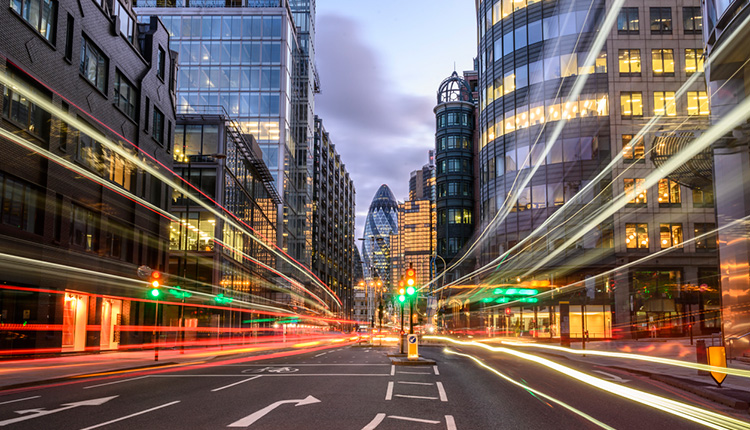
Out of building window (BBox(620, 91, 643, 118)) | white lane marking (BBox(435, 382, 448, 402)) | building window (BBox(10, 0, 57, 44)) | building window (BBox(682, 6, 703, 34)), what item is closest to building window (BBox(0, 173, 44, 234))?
building window (BBox(10, 0, 57, 44))

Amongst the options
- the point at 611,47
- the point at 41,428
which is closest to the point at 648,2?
the point at 611,47

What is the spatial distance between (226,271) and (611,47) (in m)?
43.6

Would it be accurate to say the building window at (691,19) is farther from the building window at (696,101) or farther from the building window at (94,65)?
the building window at (94,65)

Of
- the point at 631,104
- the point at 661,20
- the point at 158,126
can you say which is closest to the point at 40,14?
the point at 158,126

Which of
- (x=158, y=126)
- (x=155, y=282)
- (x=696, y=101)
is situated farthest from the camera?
(x=696, y=101)

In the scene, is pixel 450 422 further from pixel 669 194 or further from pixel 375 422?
pixel 669 194

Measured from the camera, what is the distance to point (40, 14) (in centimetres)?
3069

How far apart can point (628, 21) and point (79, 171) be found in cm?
5063

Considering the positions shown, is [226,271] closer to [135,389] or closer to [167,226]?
[167,226]

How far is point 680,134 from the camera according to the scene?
105 ft

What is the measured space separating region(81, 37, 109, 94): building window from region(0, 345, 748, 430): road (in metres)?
23.0

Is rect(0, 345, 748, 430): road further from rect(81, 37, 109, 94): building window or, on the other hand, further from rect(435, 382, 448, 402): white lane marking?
rect(81, 37, 109, 94): building window

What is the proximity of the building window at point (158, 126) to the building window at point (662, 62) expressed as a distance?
149ft

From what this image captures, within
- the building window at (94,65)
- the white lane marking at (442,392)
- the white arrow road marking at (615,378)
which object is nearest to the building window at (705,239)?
the white arrow road marking at (615,378)
